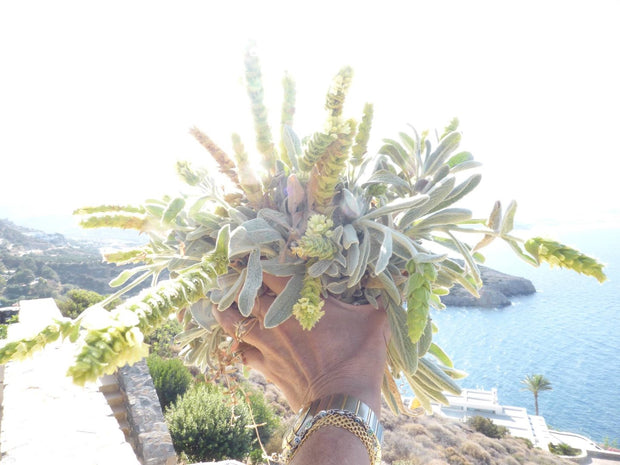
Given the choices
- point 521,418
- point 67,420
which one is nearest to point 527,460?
point 521,418

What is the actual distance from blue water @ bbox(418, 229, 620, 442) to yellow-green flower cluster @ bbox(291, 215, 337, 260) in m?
39.5

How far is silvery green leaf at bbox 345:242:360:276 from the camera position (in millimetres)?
825

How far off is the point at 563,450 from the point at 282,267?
126 feet

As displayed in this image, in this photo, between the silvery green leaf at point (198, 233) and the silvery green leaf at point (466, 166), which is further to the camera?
the silvery green leaf at point (466, 166)

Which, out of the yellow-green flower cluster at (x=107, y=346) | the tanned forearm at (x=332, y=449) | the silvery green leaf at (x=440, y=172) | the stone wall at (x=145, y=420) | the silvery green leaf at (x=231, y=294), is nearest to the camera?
the yellow-green flower cluster at (x=107, y=346)

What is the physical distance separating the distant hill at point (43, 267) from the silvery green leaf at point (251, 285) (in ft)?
68.5

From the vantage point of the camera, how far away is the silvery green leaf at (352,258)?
825mm

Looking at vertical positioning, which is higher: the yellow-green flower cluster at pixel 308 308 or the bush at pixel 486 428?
the yellow-green flower cluster at pixel 308 308

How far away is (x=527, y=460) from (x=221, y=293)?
76.4 feet

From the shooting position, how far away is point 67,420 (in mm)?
3314

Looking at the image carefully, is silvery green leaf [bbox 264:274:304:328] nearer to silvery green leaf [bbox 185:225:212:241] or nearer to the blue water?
silvery green leaf [bbox 185:225:212:241]

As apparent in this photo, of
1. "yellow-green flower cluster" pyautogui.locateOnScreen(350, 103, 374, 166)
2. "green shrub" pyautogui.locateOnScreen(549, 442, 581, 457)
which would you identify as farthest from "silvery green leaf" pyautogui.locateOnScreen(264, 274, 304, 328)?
"green shrub" pyautogui.locateOnScreen(549, 442, 581, 457)

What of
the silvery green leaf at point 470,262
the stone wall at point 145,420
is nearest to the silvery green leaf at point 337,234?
the silvery green leaf at point 470,262

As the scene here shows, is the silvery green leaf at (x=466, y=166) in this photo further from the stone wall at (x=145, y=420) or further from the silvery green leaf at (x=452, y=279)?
the stone wall at (x=145, y=420)
